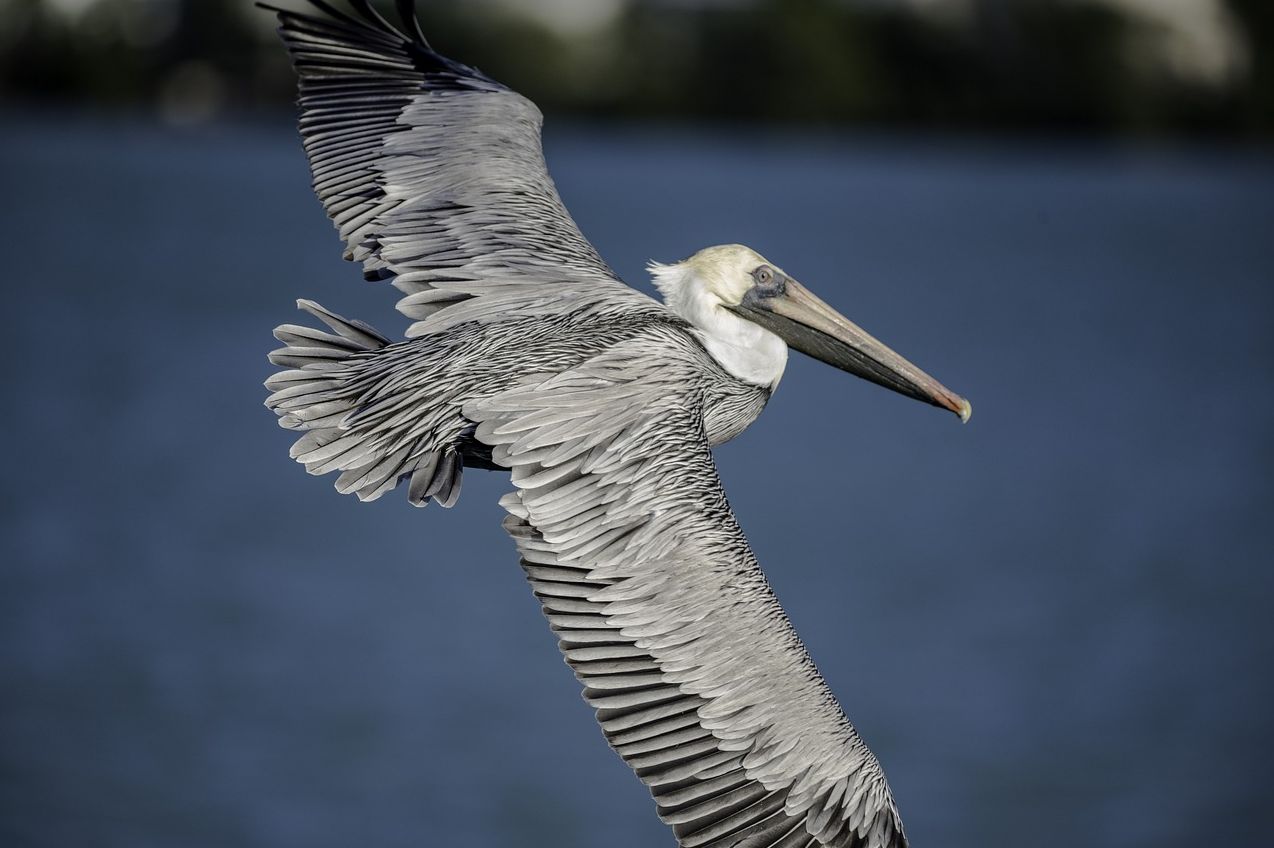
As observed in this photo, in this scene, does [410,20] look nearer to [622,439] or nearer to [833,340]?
[833,340]

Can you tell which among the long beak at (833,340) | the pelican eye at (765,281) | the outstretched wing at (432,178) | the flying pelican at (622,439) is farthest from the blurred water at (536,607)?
the pelican eye at (765,281)

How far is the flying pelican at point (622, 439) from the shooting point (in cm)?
620

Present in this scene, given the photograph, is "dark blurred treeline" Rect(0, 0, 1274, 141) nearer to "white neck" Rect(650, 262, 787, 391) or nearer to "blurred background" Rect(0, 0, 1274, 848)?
"blurred background" Rect(0, 0, 1274, 848)

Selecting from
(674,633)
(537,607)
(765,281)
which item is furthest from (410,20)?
(537,607)

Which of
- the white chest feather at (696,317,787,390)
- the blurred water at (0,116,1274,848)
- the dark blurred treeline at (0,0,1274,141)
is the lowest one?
the blurred water at (0,116,1274,848)

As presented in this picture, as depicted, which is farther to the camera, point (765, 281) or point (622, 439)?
point (765, 281)

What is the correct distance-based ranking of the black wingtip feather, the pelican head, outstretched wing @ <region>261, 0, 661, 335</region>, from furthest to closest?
the black wingtip feather → the pelican head → outstretched wing @ <region>261, 0, 661, 335</region>

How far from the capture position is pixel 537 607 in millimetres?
22375

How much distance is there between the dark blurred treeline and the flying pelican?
63.2 metres

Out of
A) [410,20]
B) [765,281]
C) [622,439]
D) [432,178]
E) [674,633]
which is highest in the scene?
[410,20]

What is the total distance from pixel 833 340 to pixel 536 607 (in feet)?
53.1

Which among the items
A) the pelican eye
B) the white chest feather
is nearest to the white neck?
the white chest feather

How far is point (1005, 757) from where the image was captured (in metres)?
19.9

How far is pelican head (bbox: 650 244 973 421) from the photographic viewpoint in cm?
764
